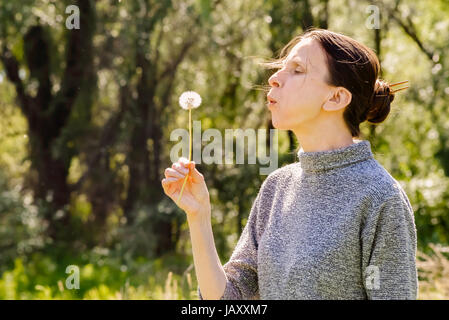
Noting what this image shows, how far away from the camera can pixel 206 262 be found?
1.43 m

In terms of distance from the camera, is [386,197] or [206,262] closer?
[386,197]

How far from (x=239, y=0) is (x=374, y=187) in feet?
15.9

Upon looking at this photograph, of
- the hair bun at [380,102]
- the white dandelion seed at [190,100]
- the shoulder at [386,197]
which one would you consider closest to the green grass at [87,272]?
the white dandelion seed at [190,100]

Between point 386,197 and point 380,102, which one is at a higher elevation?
point 380,102

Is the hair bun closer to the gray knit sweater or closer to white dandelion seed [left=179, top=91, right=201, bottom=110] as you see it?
the gray knit sweater

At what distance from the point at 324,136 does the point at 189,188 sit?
1.22 ft

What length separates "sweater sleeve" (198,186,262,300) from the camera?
148 centimetres

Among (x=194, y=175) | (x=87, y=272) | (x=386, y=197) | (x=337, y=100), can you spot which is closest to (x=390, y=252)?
(x=386, y=197)

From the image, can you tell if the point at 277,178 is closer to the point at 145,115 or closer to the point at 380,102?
the point at 380,102

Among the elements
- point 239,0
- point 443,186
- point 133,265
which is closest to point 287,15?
point 239,0

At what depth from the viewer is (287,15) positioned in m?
5.20

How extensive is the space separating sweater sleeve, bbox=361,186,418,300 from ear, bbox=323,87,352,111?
11.3 inches

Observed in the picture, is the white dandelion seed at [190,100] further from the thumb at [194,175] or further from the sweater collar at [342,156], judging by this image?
the sweater collar at [342,156]
